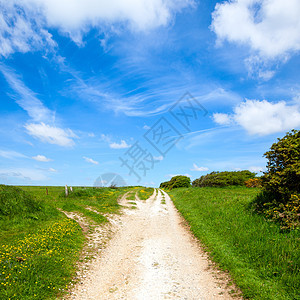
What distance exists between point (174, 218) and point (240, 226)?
7.49 meters

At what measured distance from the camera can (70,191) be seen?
1034 inches

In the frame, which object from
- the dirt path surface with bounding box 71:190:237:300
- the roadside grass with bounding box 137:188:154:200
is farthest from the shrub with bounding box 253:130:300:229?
the roadside grass with bounding box 137:188:154:200

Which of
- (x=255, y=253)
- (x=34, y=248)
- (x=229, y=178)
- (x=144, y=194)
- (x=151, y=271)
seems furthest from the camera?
(x=144, y=194)

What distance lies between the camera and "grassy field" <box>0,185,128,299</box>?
243 inches

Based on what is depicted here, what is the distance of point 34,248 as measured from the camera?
8.45m

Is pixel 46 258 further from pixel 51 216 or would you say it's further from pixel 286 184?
pixel 286 184

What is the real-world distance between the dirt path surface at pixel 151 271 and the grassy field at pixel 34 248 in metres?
1.00

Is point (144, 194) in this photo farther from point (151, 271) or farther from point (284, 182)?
point (151, 271)

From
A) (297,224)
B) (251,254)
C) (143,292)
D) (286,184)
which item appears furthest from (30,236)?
(286,184)

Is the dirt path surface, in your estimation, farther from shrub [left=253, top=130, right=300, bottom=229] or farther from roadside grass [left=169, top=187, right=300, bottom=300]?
shrub [left=253, top=130, right=300, bottom=229]

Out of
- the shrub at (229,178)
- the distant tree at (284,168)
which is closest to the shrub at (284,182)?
the distant tree at (284,168)

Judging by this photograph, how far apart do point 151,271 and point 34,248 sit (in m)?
5.35

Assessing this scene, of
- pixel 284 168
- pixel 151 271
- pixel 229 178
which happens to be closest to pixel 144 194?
pixel 229 178

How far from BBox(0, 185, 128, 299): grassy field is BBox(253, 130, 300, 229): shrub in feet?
33.8
